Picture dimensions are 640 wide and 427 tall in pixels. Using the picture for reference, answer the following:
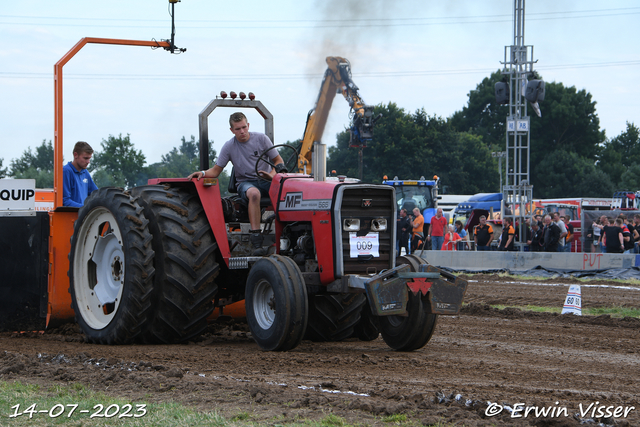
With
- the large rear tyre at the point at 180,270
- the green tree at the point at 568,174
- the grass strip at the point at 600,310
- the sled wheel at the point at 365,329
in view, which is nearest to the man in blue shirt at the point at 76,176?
the large rear tyre at the point at 180,270

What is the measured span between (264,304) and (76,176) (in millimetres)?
3537

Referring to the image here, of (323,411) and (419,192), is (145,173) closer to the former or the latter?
(419,192)

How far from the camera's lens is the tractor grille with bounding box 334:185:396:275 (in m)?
7.08

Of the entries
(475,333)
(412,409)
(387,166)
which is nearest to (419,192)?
(475,333)

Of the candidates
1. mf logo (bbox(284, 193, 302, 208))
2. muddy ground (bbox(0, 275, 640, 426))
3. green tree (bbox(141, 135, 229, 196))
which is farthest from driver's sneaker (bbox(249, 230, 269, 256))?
green tree (bbox(141, 135, 229, 196))

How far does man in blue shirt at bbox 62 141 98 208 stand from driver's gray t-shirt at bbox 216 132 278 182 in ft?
7.27

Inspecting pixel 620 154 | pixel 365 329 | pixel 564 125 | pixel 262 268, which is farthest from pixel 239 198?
pixel 620 154

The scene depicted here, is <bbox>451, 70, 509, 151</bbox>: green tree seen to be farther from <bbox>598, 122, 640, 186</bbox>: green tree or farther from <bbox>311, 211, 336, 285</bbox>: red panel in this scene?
<bbox>311, 211, 336, 285</bbox>: red panel

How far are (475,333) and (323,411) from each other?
Result: 477 centimetres

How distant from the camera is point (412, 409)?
457 centimetres

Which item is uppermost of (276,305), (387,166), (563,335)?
(387,166)

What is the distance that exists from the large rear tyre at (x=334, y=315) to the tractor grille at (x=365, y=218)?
65 centimetres

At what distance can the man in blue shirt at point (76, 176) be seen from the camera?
933 centimetres

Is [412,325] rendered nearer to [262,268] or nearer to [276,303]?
[276,303]
